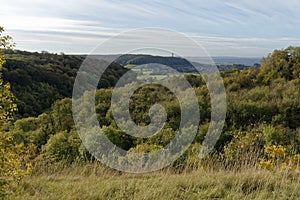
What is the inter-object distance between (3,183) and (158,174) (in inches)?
90.4

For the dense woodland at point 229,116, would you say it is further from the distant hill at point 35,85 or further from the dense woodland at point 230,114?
the distant hill at point 35,85

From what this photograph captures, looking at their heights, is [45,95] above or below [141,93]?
below

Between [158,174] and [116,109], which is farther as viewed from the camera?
[116,109]

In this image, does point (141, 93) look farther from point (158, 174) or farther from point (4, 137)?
point (4, 137)

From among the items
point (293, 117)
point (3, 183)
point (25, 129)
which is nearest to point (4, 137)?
point (3, 183)

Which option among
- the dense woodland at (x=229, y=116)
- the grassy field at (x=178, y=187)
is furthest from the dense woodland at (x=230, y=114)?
the grassy field at (x=178, y=187)

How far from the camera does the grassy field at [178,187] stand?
11.2 ft

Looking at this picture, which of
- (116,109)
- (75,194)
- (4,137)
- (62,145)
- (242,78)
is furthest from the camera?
(242,78)

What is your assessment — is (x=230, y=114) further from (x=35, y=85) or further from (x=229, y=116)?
(x=35, y=85)

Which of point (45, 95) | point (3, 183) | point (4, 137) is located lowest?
point (45, 95)

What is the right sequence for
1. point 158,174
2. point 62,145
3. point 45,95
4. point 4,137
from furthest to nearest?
point 45,95, point 62,145, point 158,174, point 4,137

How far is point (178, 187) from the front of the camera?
3670 mm

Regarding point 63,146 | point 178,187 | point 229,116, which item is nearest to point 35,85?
point 229,116

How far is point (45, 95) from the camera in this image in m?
47.5
